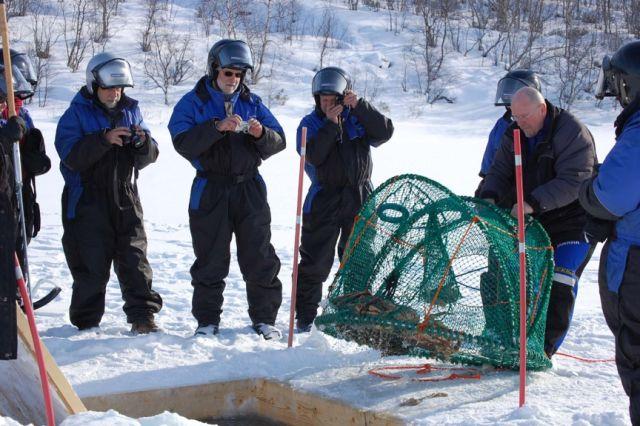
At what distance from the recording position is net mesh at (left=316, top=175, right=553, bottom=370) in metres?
4.89

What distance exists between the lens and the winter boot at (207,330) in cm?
618

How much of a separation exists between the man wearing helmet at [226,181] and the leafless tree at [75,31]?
1593cm

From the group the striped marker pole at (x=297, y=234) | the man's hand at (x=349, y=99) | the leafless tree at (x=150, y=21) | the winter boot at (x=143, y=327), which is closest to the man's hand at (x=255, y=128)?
the striped marker pole at (x=297, y=234)

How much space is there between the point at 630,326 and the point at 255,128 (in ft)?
9.54

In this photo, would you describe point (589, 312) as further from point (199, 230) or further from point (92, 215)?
point (92, 215)

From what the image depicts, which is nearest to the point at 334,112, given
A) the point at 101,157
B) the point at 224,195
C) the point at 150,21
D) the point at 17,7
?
the point at 224,195

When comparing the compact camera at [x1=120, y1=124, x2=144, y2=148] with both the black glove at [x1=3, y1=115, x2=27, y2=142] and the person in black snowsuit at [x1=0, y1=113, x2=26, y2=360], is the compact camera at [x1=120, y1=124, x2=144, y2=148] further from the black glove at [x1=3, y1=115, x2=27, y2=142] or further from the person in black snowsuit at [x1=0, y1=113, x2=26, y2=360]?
the person in black snowsuit at [x1=0, y1=113, x2=26, y2=360]

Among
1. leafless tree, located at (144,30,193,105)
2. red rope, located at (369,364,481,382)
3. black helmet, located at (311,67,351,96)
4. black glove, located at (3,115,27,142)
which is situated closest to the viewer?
black glove, located at (3,115,27,142)

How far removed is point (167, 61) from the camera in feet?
68.7

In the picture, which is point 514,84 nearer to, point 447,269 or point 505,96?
point 505,96

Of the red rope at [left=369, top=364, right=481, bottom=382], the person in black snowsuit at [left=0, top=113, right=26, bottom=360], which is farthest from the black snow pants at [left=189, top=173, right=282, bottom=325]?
the person in black snowsuit at [left=0, top=113, right=26, bottom=360]

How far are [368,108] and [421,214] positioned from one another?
142 cm

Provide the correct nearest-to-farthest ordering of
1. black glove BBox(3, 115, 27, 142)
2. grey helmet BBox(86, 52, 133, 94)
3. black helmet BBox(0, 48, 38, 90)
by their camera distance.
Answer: black glove BBox(3, 115, 27, 142) → grey helmet BBox(86, 52, 133, 94) → black helmet BBox(0, 48, 38, 90)

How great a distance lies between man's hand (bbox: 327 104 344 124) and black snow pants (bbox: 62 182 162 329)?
4.89 ft
